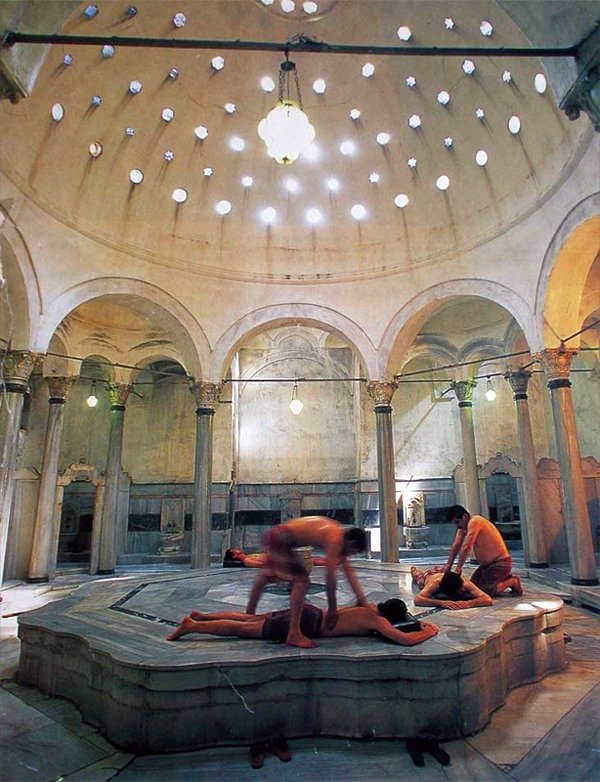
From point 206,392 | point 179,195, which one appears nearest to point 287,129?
point 179,195

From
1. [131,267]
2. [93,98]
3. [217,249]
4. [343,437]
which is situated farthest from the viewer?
Answer: [343,437]

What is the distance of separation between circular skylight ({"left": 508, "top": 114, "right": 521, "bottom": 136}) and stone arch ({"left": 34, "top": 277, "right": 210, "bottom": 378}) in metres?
7.40

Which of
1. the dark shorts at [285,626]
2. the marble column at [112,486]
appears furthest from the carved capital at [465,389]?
the dark shorts at [285,626]

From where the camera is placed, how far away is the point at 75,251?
31.5ft

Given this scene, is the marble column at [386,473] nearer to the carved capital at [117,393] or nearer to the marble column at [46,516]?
the carved capital at [117,393]

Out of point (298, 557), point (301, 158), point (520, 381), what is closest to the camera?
point (298, 557)

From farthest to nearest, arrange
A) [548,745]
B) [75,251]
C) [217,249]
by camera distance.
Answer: [217,249]
[75,251]
[548,745]

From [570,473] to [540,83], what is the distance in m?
6.63

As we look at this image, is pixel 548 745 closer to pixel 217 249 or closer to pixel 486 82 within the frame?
pixel 486 82

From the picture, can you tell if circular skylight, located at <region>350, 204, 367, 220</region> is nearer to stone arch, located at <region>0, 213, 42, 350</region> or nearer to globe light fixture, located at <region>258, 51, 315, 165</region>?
globe light fixture, located at <region>258, 51, 315, 165</region>

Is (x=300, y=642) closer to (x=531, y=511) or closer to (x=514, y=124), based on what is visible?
(x=531, y=511)

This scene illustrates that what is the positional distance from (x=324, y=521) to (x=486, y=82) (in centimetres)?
872

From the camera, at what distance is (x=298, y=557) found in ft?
13.0

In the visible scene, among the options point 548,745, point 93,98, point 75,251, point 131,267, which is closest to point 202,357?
point 131,267
